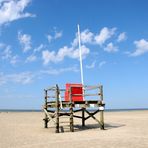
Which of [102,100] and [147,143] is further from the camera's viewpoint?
[102,100]

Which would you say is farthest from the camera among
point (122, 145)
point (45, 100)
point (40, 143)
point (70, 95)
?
point (45, 100)

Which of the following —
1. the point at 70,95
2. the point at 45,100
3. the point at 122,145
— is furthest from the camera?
the point at 45,100

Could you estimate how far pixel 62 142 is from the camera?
1399 cm

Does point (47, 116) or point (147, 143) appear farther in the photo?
point (47, 116)

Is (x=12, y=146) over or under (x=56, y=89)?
under

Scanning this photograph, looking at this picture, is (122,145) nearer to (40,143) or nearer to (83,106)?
(40,143)

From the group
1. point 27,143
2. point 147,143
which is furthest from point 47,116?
point 147,143

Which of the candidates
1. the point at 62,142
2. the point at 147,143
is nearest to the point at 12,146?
the point at 62,142

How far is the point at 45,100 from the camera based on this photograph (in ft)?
70.9

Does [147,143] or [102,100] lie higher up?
[102,100]

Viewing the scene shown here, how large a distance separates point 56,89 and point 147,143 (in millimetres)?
6855

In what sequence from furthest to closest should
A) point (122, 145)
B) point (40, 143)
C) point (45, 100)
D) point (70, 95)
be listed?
point (45, 100) → point (70, 95) → point (40, 143) → point (122, 145)

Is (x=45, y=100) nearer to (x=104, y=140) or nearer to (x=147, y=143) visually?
(x=104, y=140)

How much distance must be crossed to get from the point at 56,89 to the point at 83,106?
1.81 metres
